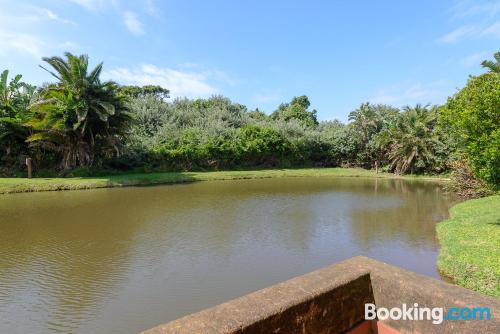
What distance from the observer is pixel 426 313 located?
2.38 m

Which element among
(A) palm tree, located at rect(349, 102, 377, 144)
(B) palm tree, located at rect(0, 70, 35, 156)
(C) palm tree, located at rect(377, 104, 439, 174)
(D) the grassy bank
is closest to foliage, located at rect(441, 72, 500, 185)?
(D) the grassy bank

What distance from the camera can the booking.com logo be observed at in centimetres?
213

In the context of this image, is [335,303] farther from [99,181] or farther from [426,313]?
[99,181]

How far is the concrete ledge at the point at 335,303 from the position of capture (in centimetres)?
205

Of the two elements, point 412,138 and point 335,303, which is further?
point 412,138

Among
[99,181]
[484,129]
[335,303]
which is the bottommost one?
[335,303]

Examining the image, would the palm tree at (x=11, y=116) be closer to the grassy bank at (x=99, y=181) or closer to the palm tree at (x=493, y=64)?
the grassy bank at (x=99, y=181)

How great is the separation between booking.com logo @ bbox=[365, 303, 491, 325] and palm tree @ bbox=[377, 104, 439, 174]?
27341 mm

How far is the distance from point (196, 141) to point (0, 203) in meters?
16.4

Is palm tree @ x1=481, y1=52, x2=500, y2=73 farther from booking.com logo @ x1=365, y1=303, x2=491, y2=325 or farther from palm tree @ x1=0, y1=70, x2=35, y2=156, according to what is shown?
palm tree @ x1=0, y1=70, x2=35, y2=156

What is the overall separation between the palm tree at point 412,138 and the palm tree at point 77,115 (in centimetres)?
2105

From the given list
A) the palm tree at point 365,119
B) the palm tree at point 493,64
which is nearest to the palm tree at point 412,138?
the palm tree at point 365,119

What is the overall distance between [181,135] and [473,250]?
83.0 ft

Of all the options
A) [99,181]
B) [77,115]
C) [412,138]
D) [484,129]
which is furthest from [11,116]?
[412,138]
